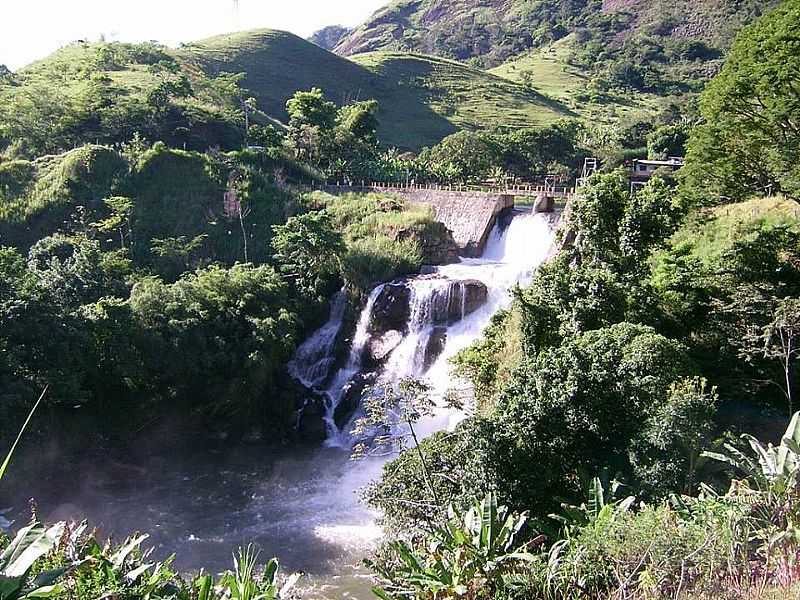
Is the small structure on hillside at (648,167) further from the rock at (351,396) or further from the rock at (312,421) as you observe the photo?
the rock at (312,421)

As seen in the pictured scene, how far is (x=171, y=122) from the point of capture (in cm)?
3919

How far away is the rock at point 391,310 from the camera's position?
25000 millimetres

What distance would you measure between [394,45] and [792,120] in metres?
116

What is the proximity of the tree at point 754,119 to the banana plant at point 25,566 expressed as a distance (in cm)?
1881

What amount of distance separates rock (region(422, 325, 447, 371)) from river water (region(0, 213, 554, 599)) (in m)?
0.12

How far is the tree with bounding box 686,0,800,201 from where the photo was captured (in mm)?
17812

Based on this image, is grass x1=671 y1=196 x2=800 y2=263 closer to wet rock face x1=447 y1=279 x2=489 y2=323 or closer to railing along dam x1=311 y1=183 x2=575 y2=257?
wet rock face x1=447 y1=279 x2=489 y2=323

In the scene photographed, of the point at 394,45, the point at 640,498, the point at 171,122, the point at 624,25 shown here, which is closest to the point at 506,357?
the point at 640,498

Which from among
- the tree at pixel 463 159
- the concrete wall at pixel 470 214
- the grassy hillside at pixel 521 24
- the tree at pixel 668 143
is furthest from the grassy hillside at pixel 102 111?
the grassy hillside at pixel 521 24

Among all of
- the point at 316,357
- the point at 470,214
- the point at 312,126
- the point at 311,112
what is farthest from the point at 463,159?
the point at 316,357

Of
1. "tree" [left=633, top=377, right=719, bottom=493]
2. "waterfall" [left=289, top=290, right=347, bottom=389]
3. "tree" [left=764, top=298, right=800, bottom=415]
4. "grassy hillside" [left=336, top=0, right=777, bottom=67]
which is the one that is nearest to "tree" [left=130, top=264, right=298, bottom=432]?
"waterfall" [left=289, top=290, right=347, bottom=389]

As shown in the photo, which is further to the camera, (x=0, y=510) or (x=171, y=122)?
(x=171, y=122)

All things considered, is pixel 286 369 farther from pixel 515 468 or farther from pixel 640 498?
pixel 640 498

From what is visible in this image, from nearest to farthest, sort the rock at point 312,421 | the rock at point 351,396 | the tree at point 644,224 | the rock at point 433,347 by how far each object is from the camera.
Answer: the tree at point 644,224 < the rock at point 312,421 < the rock at point 351,396 < the rock at point 433,347
